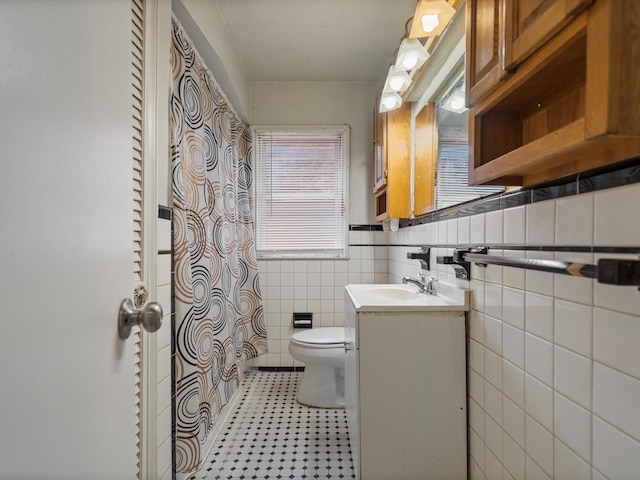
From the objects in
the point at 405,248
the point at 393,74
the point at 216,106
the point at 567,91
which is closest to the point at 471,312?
the point at 567,91

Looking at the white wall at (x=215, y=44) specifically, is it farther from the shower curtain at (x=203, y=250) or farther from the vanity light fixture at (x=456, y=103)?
the vanity light fixture at (x=456, y=103)

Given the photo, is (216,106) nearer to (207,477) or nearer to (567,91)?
(567,91)

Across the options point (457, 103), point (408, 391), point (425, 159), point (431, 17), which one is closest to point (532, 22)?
point (431, 17)

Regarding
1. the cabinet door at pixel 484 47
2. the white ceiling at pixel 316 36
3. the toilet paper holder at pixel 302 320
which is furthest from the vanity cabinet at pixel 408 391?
the white ceiling at pixel 316 36

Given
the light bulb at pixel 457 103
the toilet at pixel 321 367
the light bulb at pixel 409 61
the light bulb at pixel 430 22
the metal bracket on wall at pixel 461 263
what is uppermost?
the light bulb at pixel 430 22

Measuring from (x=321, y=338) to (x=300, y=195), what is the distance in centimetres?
120

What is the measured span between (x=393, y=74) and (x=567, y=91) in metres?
0.98

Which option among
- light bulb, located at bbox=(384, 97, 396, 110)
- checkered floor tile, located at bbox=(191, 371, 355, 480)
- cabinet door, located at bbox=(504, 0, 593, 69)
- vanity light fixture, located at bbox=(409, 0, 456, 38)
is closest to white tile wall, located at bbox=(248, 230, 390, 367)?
checkered floor tile, located at bbox=(191, 371, 355, 480)

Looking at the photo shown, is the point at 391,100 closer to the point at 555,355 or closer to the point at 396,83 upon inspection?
the point at 396,83

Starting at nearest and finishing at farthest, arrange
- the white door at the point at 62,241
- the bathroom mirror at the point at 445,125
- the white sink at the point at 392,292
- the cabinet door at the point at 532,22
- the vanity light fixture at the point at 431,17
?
the white door at the point at 62,241
the cabinet door at the point at 532,22
the vanity light fixture at the point at 431,17
the bathroom mirror at the point at 445,125
the white sink at the point at 392,292

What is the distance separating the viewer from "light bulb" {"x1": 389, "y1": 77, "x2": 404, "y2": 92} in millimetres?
1496

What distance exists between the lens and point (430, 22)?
1.11 m

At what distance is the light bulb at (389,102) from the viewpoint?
161 centimetres

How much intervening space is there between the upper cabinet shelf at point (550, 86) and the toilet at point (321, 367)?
4.58ft
